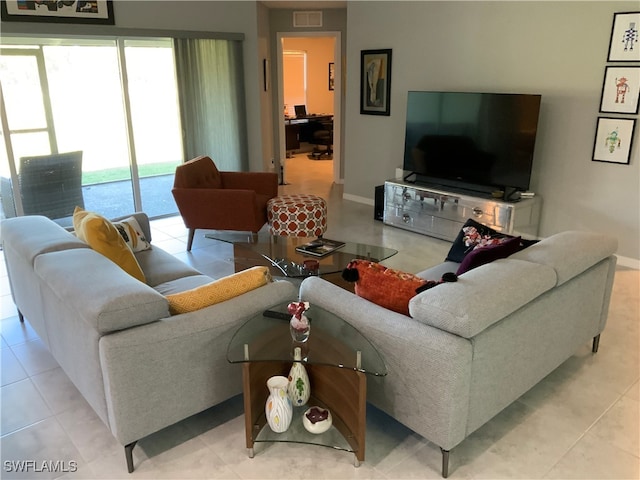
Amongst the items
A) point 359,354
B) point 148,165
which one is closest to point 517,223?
point 359,354

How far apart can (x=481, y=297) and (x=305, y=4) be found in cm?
586

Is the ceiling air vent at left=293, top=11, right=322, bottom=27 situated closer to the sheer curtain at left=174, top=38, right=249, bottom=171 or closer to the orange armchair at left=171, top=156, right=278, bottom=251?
the sheer curtain at left=174, top=38, right=249, bottom=171

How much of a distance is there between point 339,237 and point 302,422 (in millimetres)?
3074

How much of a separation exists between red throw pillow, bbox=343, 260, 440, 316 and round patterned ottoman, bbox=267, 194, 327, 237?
2351 millimetres

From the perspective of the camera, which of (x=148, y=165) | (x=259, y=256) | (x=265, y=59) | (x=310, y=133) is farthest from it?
(x=310, y=133)

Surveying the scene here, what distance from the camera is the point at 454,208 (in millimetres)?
4945

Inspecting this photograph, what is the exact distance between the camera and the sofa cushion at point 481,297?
188 cm

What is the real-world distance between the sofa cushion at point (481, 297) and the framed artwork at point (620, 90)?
256 cm

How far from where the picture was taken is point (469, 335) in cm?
188

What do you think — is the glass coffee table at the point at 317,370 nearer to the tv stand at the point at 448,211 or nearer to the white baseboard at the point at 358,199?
the tv stand at the point at 448,211

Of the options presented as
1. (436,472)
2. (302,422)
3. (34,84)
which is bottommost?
(436,472)

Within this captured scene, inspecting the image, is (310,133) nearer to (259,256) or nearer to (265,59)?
(265,59)

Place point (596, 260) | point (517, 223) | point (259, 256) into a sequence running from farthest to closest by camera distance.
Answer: point (517, 223)
point (259, 256)
point (596, 260)

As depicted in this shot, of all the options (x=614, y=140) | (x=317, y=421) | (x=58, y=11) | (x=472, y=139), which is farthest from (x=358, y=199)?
(x=317, y=421)
